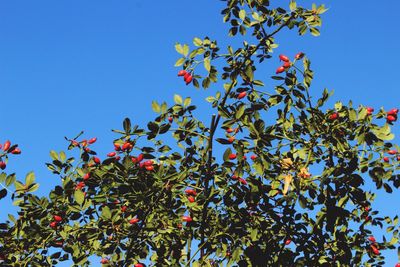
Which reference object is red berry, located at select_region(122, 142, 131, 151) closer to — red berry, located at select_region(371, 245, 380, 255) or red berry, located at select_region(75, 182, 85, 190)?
red berry, located at select_region(75, 182, 85, 190)

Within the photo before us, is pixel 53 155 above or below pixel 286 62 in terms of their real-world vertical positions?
below

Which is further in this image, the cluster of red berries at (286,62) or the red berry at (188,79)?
the red berry at (188,79)

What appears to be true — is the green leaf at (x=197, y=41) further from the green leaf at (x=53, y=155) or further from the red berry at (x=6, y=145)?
the red berry at (x=6, y=145)

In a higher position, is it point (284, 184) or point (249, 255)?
point (284, 184)

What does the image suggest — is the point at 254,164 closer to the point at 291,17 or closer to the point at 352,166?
the point at 352,166

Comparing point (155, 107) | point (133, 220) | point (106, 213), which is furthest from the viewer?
point (155, 107)

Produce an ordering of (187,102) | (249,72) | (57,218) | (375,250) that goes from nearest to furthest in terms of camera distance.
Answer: (57,218)
(249,72)
(187,102)
(375,250)

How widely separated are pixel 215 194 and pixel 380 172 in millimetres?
1458

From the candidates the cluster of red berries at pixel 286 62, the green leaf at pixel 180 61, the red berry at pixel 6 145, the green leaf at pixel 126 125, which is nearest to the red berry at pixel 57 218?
the red berry at pixel 6 145

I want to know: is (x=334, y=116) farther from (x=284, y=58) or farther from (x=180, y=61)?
(x=180, y=61)

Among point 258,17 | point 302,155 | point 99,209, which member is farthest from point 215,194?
point 258,17

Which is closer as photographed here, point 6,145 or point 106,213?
point 106,213

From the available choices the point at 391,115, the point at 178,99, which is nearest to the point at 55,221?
the point at 178,99

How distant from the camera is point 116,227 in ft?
15.2
